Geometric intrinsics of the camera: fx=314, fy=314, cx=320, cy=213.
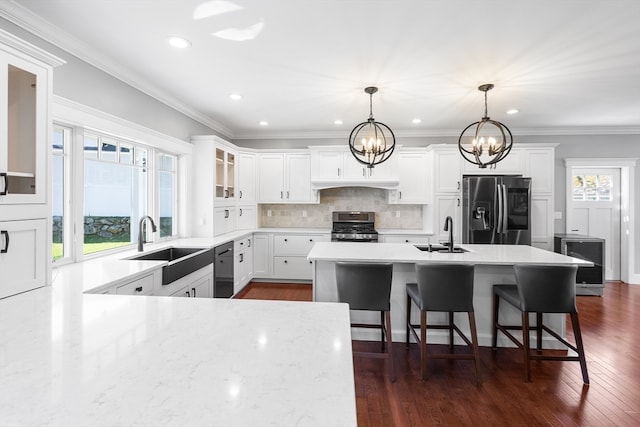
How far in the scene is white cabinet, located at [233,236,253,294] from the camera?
14.5 ft

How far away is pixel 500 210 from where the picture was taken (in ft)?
14.5

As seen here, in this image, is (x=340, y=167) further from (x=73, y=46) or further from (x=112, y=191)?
(x=73, y=46)

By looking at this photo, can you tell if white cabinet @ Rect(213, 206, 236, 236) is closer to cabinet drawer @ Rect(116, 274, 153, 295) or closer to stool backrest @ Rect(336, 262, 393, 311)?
cabinet drawer @ Rect(116, 274, 153, 295)

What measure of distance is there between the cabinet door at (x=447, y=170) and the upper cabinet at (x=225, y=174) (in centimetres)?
320

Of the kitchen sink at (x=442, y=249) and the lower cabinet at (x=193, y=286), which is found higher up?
the kitchen sink at (x=442, y=249)

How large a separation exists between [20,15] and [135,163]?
1608mm

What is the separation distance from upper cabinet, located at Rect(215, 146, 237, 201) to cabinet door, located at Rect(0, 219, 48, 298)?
8.74 ft

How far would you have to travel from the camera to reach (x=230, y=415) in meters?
0.68

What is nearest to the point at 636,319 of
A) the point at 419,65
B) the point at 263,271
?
the point at 419,65

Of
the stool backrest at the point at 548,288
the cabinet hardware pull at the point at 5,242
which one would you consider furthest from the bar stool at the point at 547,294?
the cabinet hardware pull at the point at 5,242

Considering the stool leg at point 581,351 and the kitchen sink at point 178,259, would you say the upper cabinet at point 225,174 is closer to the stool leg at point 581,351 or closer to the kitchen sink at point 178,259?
the kitchen sink at point 178,259

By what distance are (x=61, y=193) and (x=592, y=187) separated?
728cm

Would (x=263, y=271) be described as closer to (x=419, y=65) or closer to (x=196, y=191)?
(x=196, y=191)

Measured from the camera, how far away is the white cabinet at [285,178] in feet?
17.9
